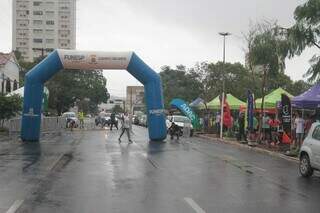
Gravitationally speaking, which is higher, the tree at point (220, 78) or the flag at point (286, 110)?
the tree at point (220, 78)

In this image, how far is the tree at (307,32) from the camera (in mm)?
23156

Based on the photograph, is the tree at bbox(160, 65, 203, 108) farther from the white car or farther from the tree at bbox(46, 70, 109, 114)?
the white car

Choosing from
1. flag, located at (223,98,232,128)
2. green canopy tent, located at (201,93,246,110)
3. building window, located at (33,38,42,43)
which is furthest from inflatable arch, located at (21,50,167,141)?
building window, located at (33,38,42,43)

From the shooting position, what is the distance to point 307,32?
933 inches

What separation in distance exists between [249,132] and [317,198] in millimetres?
19848

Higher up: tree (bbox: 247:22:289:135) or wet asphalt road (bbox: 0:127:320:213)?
tree (bbox: 247:22:289:135)

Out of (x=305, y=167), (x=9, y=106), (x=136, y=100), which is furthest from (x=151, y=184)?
(x=136, y=100)

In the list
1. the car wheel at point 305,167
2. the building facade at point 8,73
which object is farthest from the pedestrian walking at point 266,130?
the building facade at point 8,73

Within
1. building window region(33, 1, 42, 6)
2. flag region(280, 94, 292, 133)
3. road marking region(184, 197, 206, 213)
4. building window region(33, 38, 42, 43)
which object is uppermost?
building window region(33, 1, 42, 6)

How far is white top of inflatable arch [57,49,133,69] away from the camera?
32534 millimetres

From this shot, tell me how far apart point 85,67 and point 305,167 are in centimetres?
1875

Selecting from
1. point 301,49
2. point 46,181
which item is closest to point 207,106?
point 301,49

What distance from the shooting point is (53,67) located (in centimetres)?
3244

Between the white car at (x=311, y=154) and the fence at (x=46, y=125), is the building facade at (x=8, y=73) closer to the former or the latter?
the fence at (x=46, y=125)
